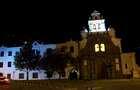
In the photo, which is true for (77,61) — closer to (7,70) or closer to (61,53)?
(61,53)

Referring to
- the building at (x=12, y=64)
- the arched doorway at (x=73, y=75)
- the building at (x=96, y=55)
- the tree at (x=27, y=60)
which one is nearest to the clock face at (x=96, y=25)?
the building at (x=96, y=55)

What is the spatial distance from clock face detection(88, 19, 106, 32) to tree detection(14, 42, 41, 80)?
45.1 feet

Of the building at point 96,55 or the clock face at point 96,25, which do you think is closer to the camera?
the building at point 96,55

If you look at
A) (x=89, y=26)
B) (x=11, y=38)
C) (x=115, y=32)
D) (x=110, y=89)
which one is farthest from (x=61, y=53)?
(x=110, y=89)

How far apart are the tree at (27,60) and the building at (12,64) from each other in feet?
6.71

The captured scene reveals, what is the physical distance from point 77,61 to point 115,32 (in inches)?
435

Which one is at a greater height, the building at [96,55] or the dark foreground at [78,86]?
the building at [96,55]

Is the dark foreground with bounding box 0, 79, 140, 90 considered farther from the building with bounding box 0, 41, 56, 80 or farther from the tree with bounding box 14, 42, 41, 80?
the building with bounding box 0, 41, 56, 80

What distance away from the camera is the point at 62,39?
222ft

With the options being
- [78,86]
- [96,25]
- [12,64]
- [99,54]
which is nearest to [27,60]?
[12,64]

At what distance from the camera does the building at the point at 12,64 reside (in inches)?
2552

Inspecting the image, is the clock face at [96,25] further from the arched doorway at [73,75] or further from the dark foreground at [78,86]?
the dark foreground at [78,86]

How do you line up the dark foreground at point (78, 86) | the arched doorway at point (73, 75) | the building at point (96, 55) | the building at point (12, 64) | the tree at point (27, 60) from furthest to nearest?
the building at point (12, 64) → the tree at point (27, 60) → the building at point (96, 55) → the arched doorway at point (73, 75) → the dark foreground at point (78, 86)

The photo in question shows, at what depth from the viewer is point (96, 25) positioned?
63.0 metres
